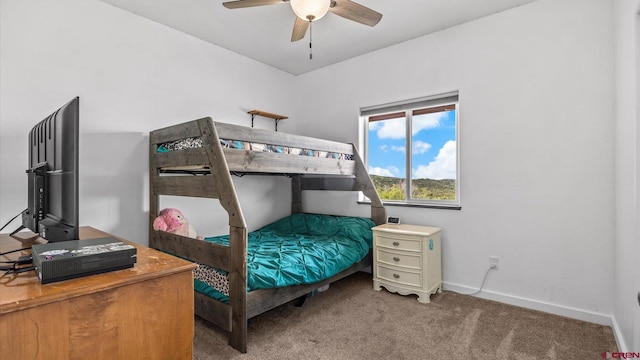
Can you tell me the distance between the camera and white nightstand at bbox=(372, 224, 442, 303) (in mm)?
2670

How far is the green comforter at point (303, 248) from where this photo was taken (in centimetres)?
211

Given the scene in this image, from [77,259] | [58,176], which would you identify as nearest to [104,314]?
[77,259]

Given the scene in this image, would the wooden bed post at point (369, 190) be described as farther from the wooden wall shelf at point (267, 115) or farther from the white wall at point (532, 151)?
the wooden wall shelf at point (267, 115)

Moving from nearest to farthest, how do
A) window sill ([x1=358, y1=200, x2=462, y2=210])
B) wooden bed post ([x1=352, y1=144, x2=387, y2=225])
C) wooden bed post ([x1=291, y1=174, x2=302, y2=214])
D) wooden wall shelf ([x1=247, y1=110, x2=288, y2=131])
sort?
window sill ([x1=358, y1=200, x2=462, y2=210]) → wooden bed post ([x1=352, y1=144, x2=387, y2=225]) → wooden wall shelf ([x1=247, y1=110, x2=288, y2=131]) → wooden bed post ([x1=291, y1=174, x2=302, y2=214])

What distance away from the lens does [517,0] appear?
2.51 metres

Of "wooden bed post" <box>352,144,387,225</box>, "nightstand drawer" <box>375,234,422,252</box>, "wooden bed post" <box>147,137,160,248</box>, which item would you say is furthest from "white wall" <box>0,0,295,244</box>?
"nightstand drawer" <box>375,234,422,252</box>

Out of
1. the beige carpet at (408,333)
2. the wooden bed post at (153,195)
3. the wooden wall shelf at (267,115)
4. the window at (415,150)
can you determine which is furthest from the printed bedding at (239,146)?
the beige carpet at (408,333)

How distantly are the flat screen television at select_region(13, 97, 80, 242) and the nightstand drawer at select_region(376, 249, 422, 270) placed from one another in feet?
7.74

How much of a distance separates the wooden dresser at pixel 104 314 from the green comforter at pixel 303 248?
2.76ft

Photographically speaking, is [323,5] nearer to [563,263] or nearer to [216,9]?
[216,9]

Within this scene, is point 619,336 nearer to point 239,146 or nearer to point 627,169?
point 627,169

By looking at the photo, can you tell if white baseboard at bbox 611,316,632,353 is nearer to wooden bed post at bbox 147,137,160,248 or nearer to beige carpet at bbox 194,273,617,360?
beige carpet at bbox 194,273,617,360

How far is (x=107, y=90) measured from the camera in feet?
8.29

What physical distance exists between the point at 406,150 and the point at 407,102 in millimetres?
512
